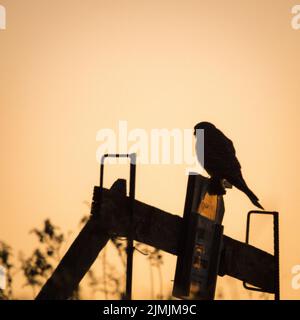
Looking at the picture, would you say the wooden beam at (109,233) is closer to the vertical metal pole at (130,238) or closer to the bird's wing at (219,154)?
the vertical metal pole at (130,238)

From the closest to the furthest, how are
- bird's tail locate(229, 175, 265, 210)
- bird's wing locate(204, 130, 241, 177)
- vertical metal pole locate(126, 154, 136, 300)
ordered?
vertical metal pole locate(126, 154, 136, 300), bird's tail locate(229, 175, 265, 210), bird's wing locate(204, 130, 241, 177)

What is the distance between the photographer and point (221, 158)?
6.05 meters

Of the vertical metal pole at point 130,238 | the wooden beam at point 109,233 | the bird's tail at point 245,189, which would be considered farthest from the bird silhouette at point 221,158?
the vertical metal pole at point 130,238

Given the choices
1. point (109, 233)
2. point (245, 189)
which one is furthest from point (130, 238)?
point (245, 189)

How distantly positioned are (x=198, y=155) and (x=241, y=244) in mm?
2262

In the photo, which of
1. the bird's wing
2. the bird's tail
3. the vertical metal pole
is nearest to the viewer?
the vertical metal pole

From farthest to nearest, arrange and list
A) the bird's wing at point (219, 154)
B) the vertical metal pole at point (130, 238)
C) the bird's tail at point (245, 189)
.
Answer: the bird's wing at point (219, 154) < the bird's tail at point (245, 189) < the vertical metal pole at point (130, 238)

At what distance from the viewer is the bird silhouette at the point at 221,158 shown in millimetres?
5715

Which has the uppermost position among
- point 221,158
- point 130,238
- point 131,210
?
point 221,158

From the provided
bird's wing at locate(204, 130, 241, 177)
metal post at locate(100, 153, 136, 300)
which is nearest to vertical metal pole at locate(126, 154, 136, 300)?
metal post at locate(100, 153, 136, 300)

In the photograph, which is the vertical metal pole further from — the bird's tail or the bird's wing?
the bird's tail

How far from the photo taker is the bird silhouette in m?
5.71

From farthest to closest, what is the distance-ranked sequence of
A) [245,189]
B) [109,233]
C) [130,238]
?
[245,189]
[130,238]
[109,233]

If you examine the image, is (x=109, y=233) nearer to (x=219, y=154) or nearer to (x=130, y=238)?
(x=130, y=238)
